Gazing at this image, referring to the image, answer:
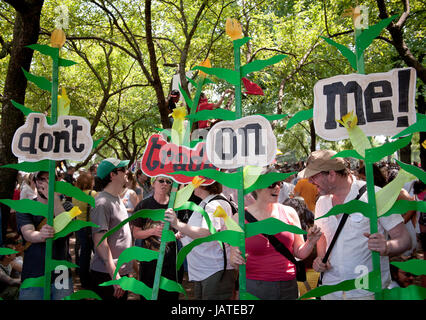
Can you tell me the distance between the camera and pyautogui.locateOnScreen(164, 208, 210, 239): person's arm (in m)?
2.21

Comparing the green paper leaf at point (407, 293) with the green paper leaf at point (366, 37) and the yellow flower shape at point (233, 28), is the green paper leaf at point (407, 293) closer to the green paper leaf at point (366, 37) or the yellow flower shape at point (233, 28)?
the green paper leaf at point (366, 37)

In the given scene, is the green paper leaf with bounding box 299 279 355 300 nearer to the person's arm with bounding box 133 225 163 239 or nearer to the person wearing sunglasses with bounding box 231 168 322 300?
the person wearing sunglasses with bounding box 231 168 322 300

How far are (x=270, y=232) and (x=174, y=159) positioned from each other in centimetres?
79

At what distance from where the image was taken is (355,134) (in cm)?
185

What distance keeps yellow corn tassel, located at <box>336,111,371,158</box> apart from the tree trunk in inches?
123

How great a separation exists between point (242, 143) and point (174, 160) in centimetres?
54

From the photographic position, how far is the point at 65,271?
2.39 metres

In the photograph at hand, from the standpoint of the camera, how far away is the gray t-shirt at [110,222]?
2906 millimetres

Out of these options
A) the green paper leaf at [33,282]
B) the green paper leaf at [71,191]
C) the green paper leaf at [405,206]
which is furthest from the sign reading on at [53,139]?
the green paper leaf at [405,206]

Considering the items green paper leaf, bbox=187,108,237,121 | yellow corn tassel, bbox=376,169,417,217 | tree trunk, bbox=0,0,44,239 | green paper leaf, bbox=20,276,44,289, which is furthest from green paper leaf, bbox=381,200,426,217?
tree trunk, bbox=0,0,44,239
